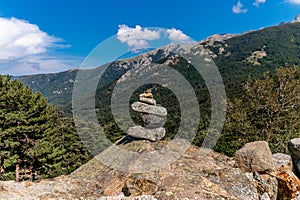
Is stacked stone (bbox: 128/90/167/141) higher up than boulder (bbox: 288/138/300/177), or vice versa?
stacked stone (bbox: 128/90/167/141)

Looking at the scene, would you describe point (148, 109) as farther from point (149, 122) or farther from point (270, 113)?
point (270, 113)

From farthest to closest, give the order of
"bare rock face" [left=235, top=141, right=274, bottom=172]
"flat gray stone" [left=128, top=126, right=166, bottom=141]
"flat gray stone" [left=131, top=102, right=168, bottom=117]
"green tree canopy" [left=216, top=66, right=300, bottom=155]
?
1. "green tree canopy" [left=216, top=66, right=300, bottom=155]
2. "flat gray stone" [left=131, top=102, right=168, bottom=117]
3. "flat gray stone" [left=128, top=126, right=166, bottom=141]
4. "bare rock face" [left=235, top=141, right=274, bottom=172]

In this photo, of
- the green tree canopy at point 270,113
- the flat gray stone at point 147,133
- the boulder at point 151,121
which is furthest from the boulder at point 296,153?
the green tree canopy at point 270,113

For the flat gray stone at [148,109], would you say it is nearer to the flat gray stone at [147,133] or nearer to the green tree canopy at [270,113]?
the flat gray stone at [147,133]

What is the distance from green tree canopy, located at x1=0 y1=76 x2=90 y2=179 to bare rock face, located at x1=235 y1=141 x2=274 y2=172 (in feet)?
81.6

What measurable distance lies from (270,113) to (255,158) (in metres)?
22.1

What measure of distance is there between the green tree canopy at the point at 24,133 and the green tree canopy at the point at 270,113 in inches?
895

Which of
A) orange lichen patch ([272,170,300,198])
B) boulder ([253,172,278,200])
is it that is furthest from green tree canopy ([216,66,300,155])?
boulder ([253,172,278,200])

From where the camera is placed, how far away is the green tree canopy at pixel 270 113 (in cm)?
2973

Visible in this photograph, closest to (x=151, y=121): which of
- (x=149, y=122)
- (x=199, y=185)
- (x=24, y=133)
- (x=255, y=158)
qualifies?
(x=149, y=122)

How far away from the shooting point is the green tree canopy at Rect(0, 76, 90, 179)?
92.7ft

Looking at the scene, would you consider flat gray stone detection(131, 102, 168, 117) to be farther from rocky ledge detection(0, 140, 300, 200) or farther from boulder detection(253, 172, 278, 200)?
boulder detection(253, 172, 278, 200)

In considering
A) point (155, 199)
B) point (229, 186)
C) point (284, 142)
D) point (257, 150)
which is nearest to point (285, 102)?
point (284, 142)

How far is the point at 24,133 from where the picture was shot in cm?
3059
